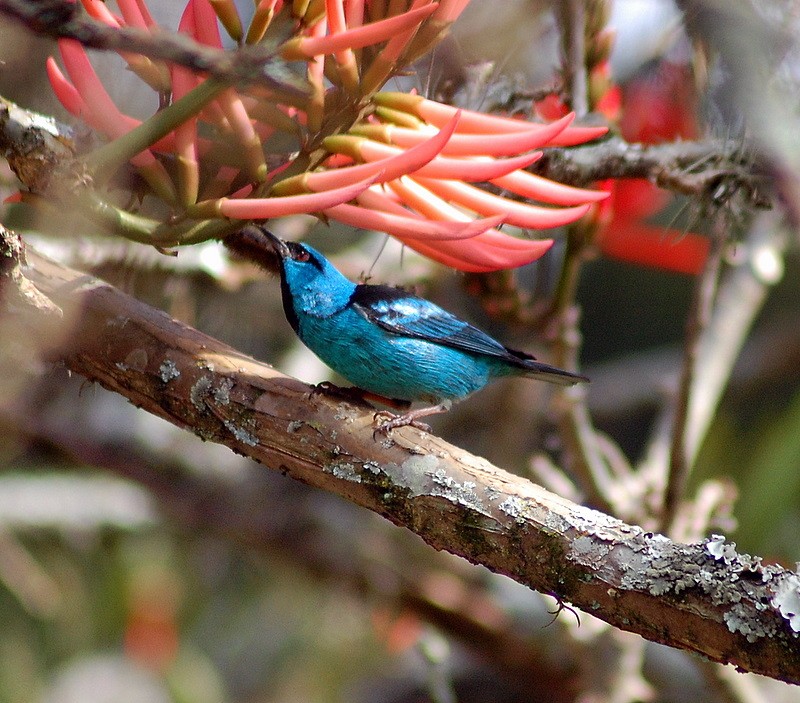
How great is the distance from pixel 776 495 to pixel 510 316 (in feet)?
5.58

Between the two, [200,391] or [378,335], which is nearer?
[200,391]

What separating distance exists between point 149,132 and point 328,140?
0.26 m

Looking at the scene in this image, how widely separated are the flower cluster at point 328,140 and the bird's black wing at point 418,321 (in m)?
0.57

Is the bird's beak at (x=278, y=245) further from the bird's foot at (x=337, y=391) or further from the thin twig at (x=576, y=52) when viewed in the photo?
the thin twig at (x=576, y=52)

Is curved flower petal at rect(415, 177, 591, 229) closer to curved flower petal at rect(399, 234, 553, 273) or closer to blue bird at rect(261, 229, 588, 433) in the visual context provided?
curved flower petal at rect(399, 234, 553, 273)

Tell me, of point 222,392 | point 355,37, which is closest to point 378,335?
point 222,392

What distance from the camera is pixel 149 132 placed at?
1179mm

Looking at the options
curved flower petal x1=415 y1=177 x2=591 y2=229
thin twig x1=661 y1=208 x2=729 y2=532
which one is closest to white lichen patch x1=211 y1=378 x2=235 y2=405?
curved flower petal x1=415 y1=177 x2=591 y2=229

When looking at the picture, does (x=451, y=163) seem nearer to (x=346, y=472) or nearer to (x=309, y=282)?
(x=346, y=472)

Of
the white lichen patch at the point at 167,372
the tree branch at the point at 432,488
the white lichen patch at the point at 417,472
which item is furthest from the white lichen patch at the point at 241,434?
the white lichen patch at the point at 417,472

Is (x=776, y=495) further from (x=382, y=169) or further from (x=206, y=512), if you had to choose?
(x=382, y=169)

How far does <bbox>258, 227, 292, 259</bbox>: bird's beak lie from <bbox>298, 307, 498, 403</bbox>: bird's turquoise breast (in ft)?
0.54

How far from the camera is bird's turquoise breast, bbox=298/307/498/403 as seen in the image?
6.37 ft

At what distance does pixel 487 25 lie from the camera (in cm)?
216
